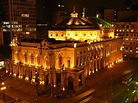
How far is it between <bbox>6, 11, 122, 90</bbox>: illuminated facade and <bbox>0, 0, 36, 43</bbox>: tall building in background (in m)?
46.9

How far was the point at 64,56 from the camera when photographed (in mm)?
58812

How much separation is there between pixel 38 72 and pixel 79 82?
543 inches

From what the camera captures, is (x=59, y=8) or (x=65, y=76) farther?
(x=59, y=8)

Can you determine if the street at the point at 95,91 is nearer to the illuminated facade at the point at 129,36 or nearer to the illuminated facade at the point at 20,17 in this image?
the illuminated facade at the point at 129,36

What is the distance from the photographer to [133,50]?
103938 millimetres

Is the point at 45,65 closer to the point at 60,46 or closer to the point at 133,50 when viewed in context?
the point at 60,46

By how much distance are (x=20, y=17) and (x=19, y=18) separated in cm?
108

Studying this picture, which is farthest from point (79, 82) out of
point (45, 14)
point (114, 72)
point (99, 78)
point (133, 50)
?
point (45, 14)

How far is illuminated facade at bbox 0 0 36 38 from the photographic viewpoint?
116 m

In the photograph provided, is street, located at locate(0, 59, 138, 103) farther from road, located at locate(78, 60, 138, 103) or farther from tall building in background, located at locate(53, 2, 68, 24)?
tall building in background, located at locate(53, 2, 68, 24)

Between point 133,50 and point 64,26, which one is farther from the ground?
point 64,26

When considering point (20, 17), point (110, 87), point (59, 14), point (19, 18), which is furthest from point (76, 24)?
point (59, 14)

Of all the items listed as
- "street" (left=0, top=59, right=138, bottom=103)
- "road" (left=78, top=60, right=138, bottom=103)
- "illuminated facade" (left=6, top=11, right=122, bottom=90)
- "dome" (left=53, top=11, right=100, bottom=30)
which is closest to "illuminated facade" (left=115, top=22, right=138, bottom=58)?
"illuminated facade" (left=6, top=11, right=122, bottom=90)

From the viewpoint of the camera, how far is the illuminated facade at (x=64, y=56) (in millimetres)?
56125
